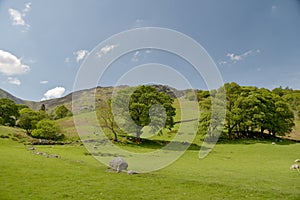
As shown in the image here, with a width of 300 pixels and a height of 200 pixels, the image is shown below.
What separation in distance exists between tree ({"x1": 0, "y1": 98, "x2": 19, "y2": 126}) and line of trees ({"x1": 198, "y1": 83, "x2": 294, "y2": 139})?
44180mm

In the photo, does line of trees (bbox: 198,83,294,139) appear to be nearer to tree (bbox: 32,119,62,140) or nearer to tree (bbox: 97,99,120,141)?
tree (bbox: 97,99,120,141)

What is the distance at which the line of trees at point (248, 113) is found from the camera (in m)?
44.6

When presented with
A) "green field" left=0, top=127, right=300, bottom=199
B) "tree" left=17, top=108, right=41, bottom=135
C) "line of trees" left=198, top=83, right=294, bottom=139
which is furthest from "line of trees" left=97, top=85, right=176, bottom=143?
"green field" left=0, top=127, right=300, bottom=199

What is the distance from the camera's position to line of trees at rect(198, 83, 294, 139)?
146ft

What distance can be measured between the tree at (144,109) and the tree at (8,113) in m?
31.6

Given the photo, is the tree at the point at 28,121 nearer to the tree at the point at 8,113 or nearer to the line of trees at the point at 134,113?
the tree at the point at 8,113

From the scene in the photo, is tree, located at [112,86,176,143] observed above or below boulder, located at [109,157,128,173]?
above

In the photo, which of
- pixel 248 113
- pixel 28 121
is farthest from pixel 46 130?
pixel 248 113

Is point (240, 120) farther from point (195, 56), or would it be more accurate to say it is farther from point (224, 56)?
point (195, 56)

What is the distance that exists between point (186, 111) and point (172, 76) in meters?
37.8

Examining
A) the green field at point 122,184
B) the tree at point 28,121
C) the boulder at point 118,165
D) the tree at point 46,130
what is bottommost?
the green field at point 122,184

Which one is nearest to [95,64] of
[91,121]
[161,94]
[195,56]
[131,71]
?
[131,71]

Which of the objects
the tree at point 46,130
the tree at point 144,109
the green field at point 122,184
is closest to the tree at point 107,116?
the tree at point 144,109

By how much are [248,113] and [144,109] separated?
19885 millimetres
